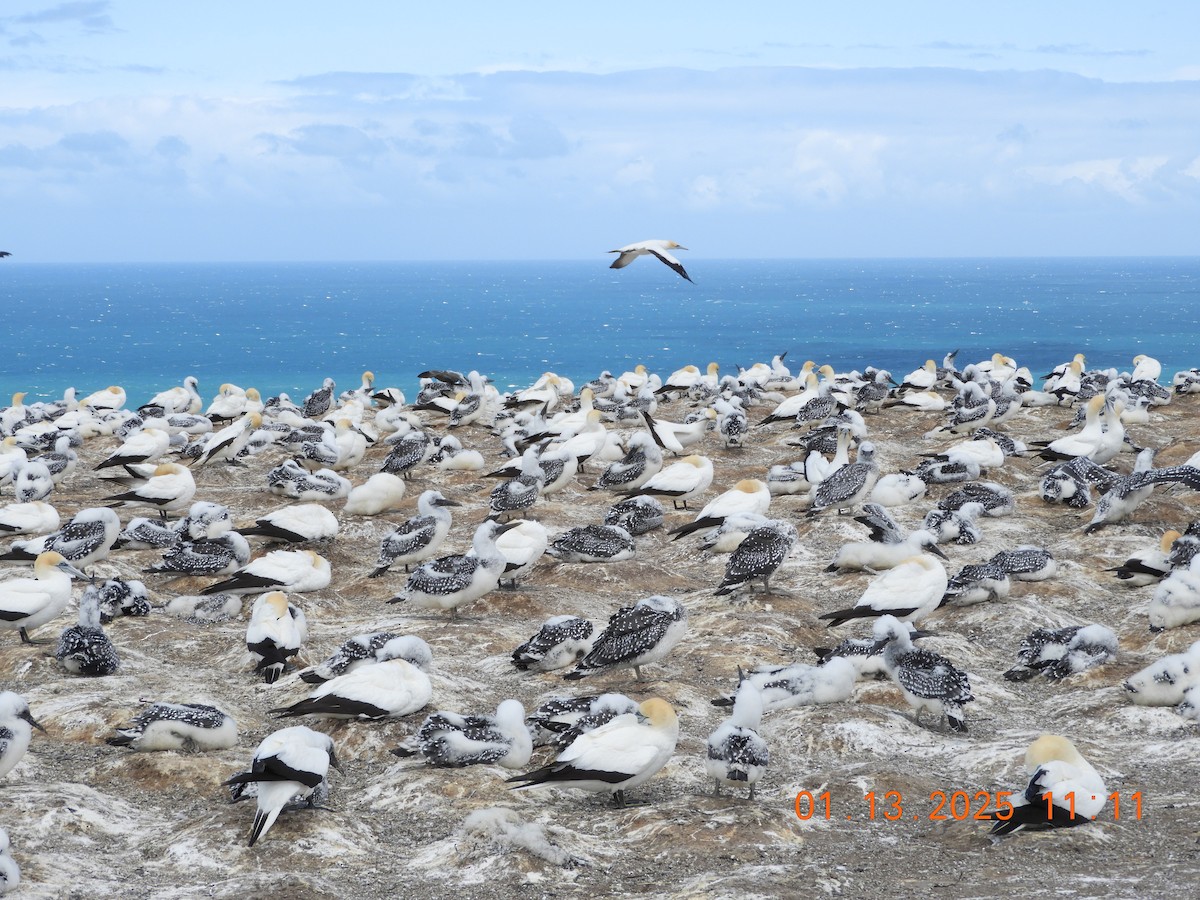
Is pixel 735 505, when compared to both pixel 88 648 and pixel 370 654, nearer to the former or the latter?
pixel 370 654

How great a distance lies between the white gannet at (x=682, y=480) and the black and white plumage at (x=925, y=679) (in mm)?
7170

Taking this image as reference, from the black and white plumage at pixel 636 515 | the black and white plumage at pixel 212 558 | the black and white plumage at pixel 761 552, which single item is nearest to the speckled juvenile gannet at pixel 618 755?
the black and white plumage at pixel 761 552

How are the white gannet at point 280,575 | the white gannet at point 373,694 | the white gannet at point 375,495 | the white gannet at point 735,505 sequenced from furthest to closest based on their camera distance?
the white gannet at point 375,495 → the white gannet at point 735,505 → the white gannet at point 280,575 → the white gannet at point 373,694

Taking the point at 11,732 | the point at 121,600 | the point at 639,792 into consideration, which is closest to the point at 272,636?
the point at 121,600

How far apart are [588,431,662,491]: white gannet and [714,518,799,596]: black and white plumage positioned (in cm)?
585

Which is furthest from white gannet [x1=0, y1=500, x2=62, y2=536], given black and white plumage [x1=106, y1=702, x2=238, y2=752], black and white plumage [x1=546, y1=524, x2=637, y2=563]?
black and white plumage [x1=106, y1=702, x2=238, y2=752]

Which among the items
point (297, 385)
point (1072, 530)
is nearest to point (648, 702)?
point (1072, 530)

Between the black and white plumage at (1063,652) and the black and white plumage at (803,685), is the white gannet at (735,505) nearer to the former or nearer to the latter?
the black and white plumage at (1063,652)

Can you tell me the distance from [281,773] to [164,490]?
1096 cm

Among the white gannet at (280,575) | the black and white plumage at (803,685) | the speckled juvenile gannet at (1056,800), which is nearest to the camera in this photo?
the speckled juvenile gannet at (1056,800)

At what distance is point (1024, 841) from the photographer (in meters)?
7.47

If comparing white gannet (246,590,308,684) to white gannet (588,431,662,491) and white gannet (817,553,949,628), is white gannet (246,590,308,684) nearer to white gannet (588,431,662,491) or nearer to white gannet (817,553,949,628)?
white gannet (817,553,949,628)

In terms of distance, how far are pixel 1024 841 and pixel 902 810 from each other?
2.88 feet
